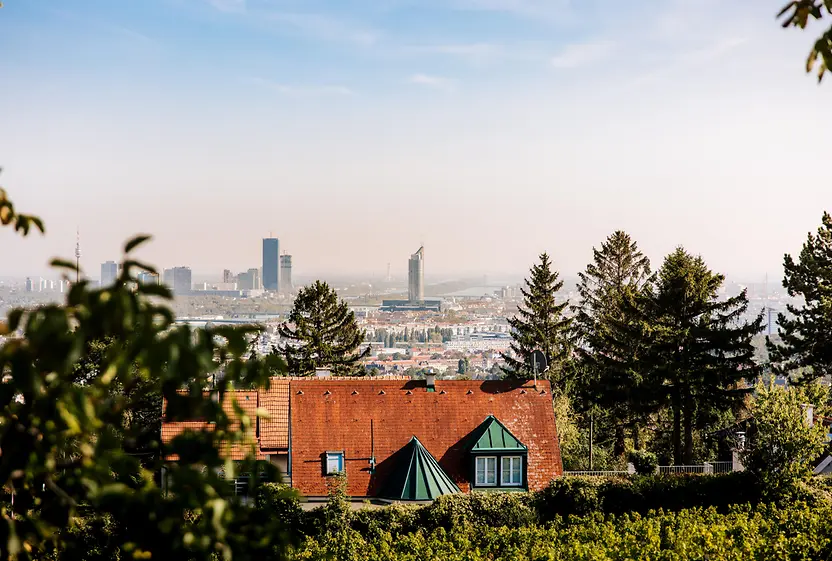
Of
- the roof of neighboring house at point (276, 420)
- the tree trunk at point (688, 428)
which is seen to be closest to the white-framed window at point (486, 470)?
the roof of neighboring house at point (276, 420)

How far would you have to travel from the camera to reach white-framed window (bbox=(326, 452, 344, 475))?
23.6 m

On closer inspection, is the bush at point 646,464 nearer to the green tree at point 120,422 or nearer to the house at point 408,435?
the house at point 408,435

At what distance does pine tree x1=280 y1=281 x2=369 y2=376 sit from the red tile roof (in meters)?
17.7

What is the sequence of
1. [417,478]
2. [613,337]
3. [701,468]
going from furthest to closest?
[613,337] → [701,468] → [417,478]

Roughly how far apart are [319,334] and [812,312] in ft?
75.5

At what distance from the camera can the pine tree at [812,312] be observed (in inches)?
1307

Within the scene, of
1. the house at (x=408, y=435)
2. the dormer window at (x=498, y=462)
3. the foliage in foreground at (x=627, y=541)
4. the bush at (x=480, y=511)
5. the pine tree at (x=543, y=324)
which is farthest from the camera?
the pine tree at (x=543, y=324)

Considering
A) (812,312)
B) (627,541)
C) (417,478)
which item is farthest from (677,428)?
(627,541)

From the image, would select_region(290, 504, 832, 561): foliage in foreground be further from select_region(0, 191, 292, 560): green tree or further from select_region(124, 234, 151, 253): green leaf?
select_region(124, 234, 151, 253): green leaf

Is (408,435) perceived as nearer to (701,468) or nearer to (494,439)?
(494,439)

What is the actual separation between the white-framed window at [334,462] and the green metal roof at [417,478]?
4.73 ft

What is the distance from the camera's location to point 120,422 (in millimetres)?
3676

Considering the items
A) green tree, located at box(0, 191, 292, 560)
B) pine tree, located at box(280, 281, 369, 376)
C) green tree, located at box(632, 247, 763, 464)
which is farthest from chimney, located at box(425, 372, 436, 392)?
green tree, located at box(0, 191, 292, 560)

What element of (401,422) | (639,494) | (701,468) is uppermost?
(401,422)
